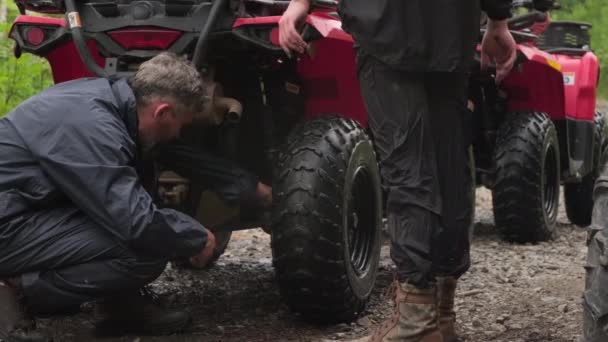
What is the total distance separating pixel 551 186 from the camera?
719 centimetres

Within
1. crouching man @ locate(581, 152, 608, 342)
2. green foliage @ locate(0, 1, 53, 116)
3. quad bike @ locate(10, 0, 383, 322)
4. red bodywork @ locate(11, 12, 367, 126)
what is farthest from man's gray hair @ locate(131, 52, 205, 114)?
green foliage @ locate(0, 1, 53, 116)

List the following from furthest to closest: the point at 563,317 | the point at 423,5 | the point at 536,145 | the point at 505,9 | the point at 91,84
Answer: the point at 536,145 < the point at 563,317 < the point at 91,84 < the point at 505,9 < the point at 423,5

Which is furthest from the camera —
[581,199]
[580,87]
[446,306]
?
[581,199]

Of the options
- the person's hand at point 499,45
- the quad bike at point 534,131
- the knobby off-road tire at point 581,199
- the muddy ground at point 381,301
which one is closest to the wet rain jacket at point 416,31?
the person's hand at point 499,45

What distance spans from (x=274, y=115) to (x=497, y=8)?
138 cm

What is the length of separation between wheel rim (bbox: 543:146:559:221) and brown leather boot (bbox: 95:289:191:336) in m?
3.58

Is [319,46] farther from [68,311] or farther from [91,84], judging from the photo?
[68,311]

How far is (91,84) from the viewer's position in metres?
→ 3.79

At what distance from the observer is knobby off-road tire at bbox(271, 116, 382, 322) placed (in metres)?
3.96

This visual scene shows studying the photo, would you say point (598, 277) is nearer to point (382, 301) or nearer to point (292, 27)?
point (292, 27)

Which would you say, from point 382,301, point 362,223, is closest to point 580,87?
point 382,301

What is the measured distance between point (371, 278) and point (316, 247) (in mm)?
591

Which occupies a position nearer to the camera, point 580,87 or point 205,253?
point 205,253

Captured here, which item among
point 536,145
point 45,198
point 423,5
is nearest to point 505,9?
point 423,5
